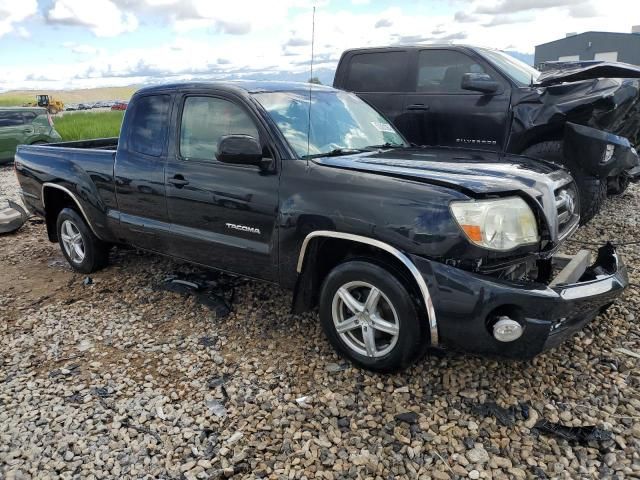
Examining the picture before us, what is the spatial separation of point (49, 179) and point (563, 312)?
15.5 ft

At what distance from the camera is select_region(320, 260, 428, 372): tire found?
2855 millimetres

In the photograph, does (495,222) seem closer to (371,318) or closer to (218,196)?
(371,318)

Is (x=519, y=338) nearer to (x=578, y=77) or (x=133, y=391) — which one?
(x=133, y=391)

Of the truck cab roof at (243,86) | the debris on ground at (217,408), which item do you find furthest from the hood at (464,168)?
the debris on ground at (217,408)

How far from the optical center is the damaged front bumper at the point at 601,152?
4746mm

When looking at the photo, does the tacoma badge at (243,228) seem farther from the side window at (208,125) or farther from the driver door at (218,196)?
the side window at (208,125)

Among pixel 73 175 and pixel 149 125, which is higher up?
pixel 149 125

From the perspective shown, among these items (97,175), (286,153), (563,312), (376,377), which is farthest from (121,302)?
(563,312)

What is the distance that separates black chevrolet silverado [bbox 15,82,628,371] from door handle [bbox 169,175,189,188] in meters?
0.01

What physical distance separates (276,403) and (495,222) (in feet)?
5.20

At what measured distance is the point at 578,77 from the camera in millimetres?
5336

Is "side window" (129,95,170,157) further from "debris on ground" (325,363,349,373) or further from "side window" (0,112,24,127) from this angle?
"side window" (0,112,24,127)

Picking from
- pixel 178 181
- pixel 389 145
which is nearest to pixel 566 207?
pixel 389 145

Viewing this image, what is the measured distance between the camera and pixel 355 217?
115 inches
